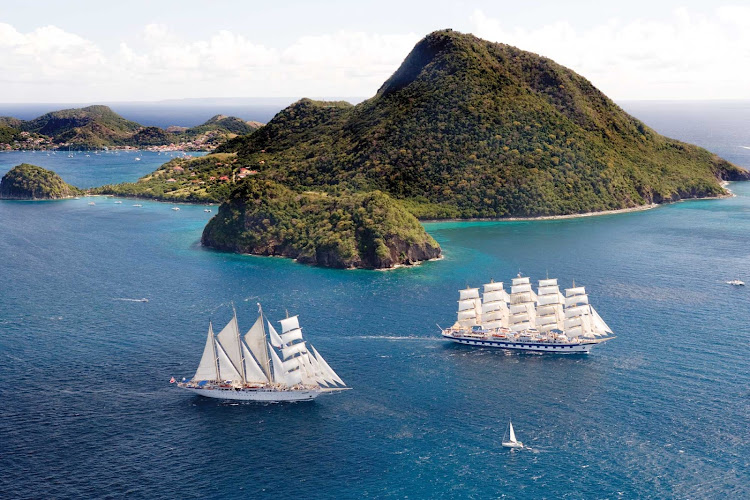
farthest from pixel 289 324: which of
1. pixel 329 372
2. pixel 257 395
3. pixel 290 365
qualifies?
pixel 257 395

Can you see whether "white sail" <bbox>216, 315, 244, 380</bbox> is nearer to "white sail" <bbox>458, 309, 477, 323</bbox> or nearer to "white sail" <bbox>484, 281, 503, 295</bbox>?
"white sail" <bbox>458, 309, 477, 323</bbox>

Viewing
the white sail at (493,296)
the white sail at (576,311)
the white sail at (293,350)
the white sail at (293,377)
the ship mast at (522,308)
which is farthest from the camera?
the white sail at (493,296)

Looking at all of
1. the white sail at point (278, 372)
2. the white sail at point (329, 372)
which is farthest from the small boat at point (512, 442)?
the white sail at point (278, 372)

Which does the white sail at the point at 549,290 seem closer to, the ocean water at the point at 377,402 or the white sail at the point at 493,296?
the white sail at the point at 493,296

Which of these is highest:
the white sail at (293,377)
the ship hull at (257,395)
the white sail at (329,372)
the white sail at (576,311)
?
the white sail at (576,311)

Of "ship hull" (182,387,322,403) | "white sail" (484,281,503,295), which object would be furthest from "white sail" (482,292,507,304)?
"ship hull" (182,387,322,403)

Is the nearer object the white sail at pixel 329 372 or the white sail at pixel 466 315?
the white sail at pixel 329 372

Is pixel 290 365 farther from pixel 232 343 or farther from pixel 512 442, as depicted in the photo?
pixel 512 442
